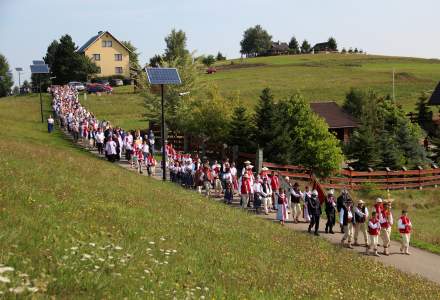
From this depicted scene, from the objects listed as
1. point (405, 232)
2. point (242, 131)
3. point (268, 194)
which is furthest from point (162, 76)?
point (405, 232)

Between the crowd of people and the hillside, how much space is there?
34.9 meters

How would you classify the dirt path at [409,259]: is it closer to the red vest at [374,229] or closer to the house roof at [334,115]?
the red vest at [374,229]

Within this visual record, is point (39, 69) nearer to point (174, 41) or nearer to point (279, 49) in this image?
point (174, 41)

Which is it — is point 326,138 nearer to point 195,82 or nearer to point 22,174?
point 195,82

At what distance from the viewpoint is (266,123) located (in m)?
33.2

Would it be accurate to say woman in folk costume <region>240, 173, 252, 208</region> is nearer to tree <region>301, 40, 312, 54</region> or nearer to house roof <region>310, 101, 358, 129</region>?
house roof <region>310, 101, 358, 129</region>

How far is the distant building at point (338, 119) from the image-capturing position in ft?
160

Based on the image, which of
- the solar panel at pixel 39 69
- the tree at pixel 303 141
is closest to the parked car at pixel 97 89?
the solar panel at pixel 39 69

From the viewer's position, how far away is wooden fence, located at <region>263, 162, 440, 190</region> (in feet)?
108

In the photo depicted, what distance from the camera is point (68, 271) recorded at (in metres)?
8.11

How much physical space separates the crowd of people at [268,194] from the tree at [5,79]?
322ft

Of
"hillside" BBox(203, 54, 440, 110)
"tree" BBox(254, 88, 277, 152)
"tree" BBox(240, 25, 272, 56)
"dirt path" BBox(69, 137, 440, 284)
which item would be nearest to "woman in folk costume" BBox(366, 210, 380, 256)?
"dirt path" BBox(69, 137, 440, 284)

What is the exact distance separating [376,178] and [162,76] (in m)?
16.2

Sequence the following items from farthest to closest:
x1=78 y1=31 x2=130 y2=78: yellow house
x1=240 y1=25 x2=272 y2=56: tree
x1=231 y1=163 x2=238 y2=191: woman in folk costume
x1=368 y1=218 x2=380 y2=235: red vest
A: x1=240 y1=25 x2=272 y2=56: tree, x1=78 y1=31 x2=130 y2=78: yellow house, x1=231 y1=163 x2=238 y2=191: woman in folk costume, x1=368 y1=218 x2=380 y2=235: red vest
